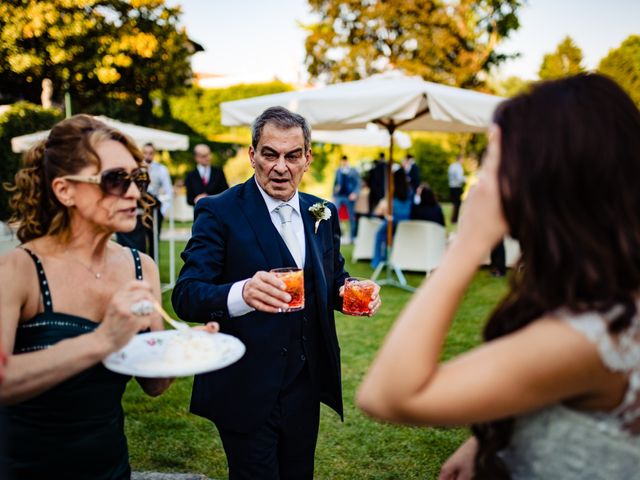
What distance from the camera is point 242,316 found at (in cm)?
239

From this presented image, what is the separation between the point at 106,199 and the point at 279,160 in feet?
3.06

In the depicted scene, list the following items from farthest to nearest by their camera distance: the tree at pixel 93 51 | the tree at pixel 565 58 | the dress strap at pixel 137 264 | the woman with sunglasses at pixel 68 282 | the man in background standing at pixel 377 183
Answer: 1. the tree at pixel 565 58
2. the tree at pixel 93 51
3. the man in background standing at pixel 377 183
4. the dress strap at pixel 137 264
5. the woman with sunglasses at pixel 68 282

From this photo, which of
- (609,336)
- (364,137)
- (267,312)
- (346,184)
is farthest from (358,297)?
(364,137)

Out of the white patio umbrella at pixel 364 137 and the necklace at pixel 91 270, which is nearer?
the necklace at pixel 91 270

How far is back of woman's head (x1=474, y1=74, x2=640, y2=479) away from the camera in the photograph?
3.74 feet

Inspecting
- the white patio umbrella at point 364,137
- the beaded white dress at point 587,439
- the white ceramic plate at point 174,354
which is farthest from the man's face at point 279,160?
the white patio umbrella at point 364,137

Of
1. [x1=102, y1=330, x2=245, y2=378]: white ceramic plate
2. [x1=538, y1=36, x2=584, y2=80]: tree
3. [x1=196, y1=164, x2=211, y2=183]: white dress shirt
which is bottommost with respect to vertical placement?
[x1=102, y1=330, x2=245, y2=378]: white ceramic plate

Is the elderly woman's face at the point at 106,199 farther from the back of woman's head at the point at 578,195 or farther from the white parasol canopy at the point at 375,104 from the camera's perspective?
the white parasol canopy at the point at 375,104

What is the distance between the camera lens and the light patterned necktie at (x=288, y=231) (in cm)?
255

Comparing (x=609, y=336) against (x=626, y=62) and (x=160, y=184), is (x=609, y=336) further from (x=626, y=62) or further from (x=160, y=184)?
(x=626, y=62)

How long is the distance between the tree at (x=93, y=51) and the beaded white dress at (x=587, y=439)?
20.1 meters

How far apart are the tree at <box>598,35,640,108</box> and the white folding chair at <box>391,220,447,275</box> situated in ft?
138

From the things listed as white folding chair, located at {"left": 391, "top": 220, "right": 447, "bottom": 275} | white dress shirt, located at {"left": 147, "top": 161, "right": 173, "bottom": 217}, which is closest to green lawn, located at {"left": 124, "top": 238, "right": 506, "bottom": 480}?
white folding chair, located at {"left": 391, "top": 220, "right": 447, "bottom": 275}

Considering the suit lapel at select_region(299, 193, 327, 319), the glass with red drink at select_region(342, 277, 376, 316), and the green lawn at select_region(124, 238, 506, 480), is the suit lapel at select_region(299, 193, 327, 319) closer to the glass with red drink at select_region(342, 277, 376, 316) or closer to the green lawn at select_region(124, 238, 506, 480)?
the glass with red drink at select_region(342, 277, 376, 316)
